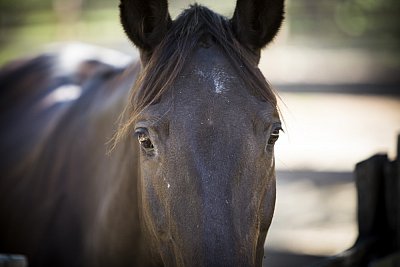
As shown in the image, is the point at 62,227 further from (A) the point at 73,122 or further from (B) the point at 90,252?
(A) the point at 73,122

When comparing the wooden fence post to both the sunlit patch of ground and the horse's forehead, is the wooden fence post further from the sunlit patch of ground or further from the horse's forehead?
the horse's forehead

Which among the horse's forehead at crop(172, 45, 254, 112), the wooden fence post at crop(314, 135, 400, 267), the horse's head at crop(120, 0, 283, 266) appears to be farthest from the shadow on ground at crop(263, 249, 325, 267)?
the horse's forehead at crop(172, 45, 254, 112)

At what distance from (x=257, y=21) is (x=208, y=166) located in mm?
917

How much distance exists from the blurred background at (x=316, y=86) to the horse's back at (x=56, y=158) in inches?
37.2

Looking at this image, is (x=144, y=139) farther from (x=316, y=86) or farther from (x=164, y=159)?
(x=316, y=86)

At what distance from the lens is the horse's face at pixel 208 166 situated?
91.7 inches

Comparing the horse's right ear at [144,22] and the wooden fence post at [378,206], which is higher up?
the horse's right ear at [144,22]

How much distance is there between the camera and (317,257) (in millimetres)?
5727

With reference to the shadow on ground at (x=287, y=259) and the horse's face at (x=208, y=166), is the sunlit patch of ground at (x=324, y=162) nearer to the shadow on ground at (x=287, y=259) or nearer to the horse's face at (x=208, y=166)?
the shadow on ground at (x=287, y=259)

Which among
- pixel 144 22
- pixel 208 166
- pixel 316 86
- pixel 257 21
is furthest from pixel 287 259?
pixel 316 86

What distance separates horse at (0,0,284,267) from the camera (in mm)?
2398

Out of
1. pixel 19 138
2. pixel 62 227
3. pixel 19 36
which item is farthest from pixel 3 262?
pixel 19 36

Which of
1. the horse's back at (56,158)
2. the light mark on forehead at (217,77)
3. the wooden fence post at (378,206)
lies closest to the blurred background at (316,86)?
the light mark on forehead at (217,77)

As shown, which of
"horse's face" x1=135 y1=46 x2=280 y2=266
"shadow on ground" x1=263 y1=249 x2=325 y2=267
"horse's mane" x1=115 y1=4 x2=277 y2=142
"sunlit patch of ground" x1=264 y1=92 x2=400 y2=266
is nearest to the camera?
"horse's face" x1=135 y1=46 x2=280 y2=266
